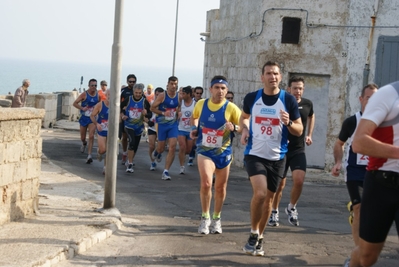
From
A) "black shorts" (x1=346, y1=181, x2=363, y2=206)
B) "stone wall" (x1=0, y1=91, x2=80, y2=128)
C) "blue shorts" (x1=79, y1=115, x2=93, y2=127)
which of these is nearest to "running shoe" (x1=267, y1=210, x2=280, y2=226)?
"black shorts" (x1=346, y1=181, x2=363, y2=206)

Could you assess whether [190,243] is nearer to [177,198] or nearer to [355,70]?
[177,198]

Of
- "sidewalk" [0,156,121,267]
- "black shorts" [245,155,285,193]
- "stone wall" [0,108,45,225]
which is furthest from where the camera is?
"stone wall" [0,108,45,225]

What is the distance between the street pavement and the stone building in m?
4.95

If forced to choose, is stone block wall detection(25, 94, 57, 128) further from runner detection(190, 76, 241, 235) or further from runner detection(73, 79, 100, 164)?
runner detection(190, 76, 241, 235)

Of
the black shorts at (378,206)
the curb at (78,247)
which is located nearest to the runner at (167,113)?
the curb at (78,247)

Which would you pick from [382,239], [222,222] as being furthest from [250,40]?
[382,239]

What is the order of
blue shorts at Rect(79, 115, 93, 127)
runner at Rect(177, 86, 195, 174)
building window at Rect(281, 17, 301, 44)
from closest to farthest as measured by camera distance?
runner at Rect(177, 86, 195, 174) < building window at Rect(281, 17, 301, 44) < blue shorts at Rect(79, 115, 93, 127)

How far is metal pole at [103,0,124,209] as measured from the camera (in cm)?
1077

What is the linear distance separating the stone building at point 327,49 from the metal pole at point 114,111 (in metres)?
9.88

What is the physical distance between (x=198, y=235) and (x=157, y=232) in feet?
1.75

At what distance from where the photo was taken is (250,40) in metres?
21.0

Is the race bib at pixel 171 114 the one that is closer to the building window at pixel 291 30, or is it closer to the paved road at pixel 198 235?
the paved road at pixel 198 235

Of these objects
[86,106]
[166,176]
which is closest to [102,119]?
[166,176]

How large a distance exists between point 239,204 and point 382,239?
7287 mm
